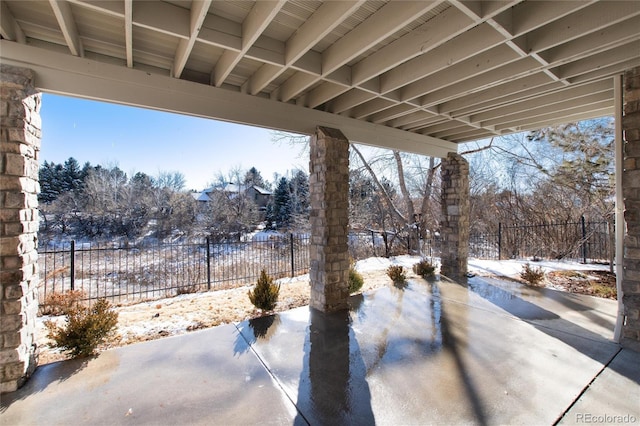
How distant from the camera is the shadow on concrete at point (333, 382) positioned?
7.06 ft

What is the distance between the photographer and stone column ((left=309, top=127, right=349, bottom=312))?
426cm

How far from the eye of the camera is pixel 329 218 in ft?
14.0

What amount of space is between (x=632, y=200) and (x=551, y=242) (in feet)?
26.8

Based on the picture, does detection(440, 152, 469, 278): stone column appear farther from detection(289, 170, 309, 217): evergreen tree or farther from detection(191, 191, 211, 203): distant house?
detection(191, 191, 211, 203): distant house

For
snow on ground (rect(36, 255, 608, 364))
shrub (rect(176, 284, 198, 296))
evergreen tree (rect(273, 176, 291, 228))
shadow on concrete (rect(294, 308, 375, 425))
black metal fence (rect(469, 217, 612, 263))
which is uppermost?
evergreen tree (rect(273, 176, 291, 228))

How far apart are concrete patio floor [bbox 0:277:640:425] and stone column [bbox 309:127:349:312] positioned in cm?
43

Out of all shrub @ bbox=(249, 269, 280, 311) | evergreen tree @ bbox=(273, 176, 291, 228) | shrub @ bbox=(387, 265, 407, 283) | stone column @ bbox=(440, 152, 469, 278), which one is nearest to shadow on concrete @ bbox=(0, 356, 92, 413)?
shrub @ bbox=(249, 269, 280, 311)

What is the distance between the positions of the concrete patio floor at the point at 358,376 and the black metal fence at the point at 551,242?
5.70 meters

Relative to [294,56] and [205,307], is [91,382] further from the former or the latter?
[294,56]

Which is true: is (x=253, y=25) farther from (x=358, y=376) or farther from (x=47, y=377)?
(x=47, y=377)

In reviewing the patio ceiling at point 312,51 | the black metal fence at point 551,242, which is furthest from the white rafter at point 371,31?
the black metal fence at point 551,242

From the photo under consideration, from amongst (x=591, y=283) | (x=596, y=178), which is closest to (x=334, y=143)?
(x=591, y=283)

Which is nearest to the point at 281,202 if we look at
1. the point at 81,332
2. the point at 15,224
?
the point at 81,332

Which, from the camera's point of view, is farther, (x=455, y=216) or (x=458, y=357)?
(x=455, y=216)
